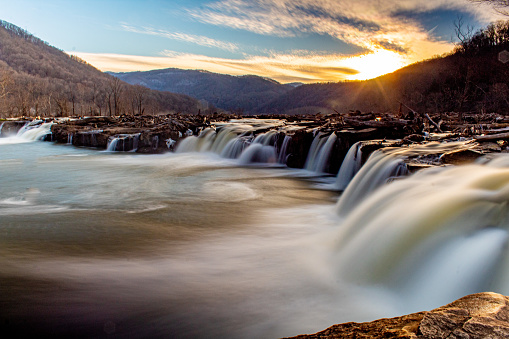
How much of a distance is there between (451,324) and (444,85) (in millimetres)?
81505

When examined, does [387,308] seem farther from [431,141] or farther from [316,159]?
[316,159]

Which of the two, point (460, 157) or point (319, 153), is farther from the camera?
point (319, 153)

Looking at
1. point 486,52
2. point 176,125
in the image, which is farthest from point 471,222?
point 486,52

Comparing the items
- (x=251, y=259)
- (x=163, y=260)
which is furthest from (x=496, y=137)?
(x=163, y=260)

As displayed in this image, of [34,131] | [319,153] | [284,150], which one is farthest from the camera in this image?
[34,131]

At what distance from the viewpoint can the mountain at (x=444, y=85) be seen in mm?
51875

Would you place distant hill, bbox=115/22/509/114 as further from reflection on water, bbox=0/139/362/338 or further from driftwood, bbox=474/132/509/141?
reflection on water, bbox=0/139/362/338

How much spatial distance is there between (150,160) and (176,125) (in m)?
5.00

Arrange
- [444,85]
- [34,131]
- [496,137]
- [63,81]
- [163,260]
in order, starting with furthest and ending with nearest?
1. [63,81]
2. [444,85]
3. [34,131]
4. [496,137]
5. [163,260]

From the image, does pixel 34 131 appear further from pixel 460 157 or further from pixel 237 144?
pixel 460 157

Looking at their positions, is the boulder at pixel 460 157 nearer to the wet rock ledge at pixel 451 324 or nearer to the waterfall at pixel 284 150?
the wet rock ledge at pixel 451 324

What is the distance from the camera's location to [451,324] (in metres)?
1.42

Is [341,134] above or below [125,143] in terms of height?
above

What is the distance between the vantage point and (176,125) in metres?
21.3
